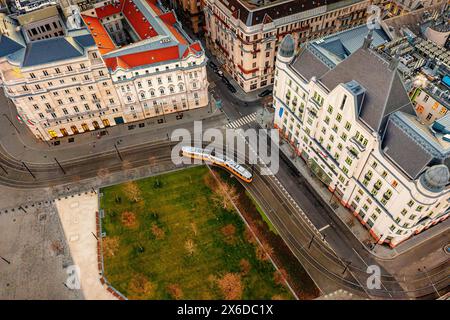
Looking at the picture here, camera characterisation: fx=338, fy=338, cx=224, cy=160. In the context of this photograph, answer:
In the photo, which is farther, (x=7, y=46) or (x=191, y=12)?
(x=191, y=12)

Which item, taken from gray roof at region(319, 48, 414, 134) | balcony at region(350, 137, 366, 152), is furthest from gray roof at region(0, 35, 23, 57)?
balcony at region(350, 137, 366, 152)

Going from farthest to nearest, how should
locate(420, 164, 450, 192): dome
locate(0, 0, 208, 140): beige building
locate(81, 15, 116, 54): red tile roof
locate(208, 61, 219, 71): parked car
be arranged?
A: 1. locate(208, 61, 219, 71): parked car
2. locate(81, 15, 116, 54): red tile roof
3. locate(0, 0, 208, 140): beige building
4. locate(420, 164, 450, 192): dome

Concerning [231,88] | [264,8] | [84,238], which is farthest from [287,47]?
[84,238]

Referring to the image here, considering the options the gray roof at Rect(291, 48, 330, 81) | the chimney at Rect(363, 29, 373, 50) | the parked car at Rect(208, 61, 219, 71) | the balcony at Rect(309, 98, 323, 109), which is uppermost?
the chimney at Rect(363, 29, 373, 50)

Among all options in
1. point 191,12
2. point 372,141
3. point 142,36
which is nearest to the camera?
point 372,141

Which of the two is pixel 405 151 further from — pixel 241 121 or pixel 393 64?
pixel 241 121

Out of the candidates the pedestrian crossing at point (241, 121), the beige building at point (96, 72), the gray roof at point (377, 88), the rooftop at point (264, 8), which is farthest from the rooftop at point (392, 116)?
the beige building at point (96, 72)

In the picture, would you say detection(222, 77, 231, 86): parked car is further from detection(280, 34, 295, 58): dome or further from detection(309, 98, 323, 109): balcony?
detection(309, 98, 323, 109): balcony
